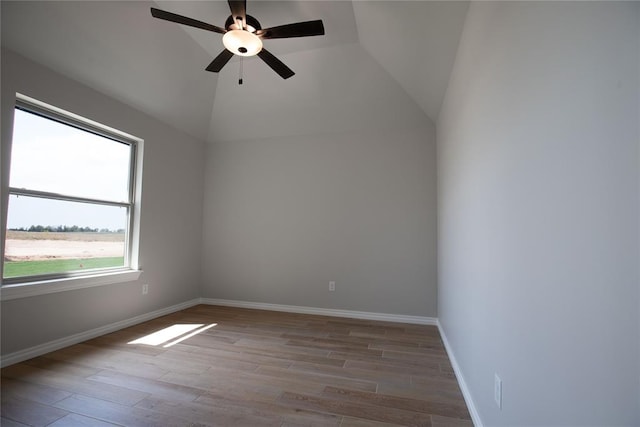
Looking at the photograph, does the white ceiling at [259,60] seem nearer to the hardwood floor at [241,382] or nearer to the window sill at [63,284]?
the window sill at [63,284]

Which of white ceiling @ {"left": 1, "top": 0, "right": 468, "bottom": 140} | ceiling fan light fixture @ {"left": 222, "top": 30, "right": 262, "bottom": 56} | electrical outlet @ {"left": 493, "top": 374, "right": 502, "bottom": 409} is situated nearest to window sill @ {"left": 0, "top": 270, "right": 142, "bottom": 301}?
white ceiling @ {"left": 1, "top": 0, "right": 468, "bottom": 140}

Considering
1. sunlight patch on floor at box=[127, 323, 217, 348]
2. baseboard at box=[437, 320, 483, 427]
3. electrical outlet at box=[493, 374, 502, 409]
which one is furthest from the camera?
sunlight patch on floor at box=[127, 323, 217, 348]

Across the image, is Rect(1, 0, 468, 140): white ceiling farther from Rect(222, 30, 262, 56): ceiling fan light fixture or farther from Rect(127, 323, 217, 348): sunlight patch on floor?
Rect(127, 323, 217, 348): sunlight patch on floor

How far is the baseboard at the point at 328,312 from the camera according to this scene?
11.4 feet

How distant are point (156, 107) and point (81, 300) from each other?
2.28 meters

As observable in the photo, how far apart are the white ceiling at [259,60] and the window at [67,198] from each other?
20.6 inches

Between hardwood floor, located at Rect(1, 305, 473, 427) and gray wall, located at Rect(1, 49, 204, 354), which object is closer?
hardwood floor, located at Rect(1, 305, 473, 427)

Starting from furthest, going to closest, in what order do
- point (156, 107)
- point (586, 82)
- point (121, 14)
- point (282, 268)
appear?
1. point (282, 268)
2. point (156, 107)
3. point (121, 14)
4. point (586, 82)

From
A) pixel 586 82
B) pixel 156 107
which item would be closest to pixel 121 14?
pixel 156 107

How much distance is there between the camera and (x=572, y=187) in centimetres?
74

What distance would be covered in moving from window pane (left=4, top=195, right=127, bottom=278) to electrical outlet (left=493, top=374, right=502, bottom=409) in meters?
3.50

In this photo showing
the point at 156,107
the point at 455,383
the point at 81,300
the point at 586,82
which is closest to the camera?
the point at 586,82

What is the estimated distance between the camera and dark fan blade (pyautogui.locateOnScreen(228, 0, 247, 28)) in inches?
72.5

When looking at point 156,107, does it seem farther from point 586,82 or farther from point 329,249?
point 586,82
